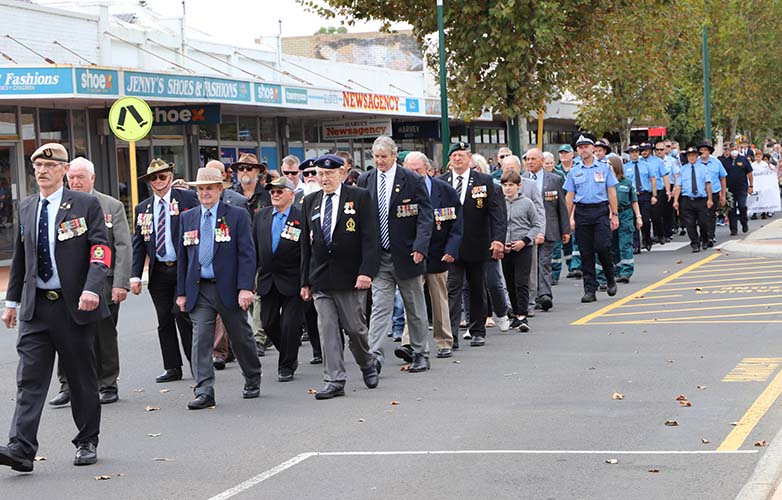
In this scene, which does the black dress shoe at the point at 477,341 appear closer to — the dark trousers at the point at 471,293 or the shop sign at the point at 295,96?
the dark trousers at the point at 471,293

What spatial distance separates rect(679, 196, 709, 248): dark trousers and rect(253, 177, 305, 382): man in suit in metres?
13.2

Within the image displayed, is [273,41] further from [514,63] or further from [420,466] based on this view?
[420,466]

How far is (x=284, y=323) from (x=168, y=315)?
1.02m

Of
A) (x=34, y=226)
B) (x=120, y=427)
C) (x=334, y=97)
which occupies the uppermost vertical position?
(x=334, y=97)

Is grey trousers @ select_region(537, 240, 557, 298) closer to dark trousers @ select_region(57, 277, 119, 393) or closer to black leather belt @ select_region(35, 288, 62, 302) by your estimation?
dark trousers @ select_region(57, 277, 119, 393)

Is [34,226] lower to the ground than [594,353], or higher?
higher

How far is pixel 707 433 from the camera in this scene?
820cm

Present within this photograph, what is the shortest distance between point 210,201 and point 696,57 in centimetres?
4483

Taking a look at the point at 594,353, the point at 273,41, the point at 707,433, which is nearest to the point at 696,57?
the point at 273,41

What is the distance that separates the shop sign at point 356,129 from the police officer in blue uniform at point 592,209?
24.0m

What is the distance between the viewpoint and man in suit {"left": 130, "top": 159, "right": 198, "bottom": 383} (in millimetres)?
11211

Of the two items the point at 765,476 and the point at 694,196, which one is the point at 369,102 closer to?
the point at 694,196

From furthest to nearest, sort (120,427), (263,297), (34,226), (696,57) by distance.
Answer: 1. (696,57)
2. (263,297)
3. (120,427)
4. (34,226)

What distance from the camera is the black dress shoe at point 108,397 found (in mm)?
10336
